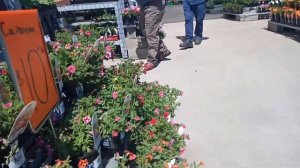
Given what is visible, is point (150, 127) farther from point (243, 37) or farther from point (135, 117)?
point (243, 37)

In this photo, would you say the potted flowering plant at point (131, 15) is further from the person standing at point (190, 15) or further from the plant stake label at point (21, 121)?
the plant stake label at point (21, 121)

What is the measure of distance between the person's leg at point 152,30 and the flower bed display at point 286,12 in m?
2.82

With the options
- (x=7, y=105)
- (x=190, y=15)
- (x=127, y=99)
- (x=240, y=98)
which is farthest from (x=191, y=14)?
(x=7, y=105)

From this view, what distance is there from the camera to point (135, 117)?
7.81ft

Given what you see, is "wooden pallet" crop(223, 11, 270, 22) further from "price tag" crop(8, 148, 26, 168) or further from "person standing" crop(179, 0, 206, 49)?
"price tag" crop(8, 148, 26, 168)

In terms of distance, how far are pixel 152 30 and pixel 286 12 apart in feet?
10.1

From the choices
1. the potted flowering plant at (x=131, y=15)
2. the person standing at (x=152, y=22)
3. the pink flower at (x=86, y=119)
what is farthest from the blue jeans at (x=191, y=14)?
the pink flower at (x=86, y=119)

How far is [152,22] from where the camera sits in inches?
206

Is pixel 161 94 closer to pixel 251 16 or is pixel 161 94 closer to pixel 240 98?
pixel 240 98

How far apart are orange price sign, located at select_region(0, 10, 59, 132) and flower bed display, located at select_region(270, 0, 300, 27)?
220 inches

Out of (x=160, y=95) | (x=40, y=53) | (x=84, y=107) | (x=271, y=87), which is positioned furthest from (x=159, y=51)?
(x=40, y=53)

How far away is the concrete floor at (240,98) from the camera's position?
2836 mm

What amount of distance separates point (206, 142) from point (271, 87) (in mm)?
1573

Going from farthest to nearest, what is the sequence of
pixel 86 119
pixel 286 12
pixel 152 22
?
pixel 286 12, pixel 152 22, pixel 86 119
